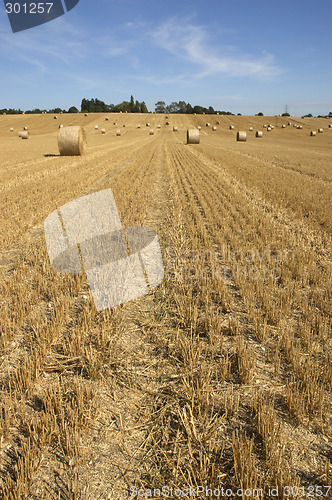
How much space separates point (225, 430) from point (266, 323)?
168 centimetres

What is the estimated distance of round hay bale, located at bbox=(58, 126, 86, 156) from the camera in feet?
69.7

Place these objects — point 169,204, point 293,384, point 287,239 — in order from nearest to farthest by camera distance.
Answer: point 293,384 → point 287,239 → point 169,204

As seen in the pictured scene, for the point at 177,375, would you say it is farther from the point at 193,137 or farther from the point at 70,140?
the point at 193,137

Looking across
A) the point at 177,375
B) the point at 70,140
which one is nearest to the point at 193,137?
the point at 70,140

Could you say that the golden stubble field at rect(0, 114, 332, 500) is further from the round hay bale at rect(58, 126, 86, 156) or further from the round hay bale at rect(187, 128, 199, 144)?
the round hay bale at rect(187, 128, 199, 144)

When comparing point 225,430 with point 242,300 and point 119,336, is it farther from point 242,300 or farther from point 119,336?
point 242,300

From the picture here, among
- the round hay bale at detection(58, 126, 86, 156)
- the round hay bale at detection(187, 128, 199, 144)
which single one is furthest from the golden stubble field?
the round hay bale at detection(187, 128, 199, 144)

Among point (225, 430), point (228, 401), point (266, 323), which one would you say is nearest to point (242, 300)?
point (266, 323)

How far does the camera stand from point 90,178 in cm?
1381

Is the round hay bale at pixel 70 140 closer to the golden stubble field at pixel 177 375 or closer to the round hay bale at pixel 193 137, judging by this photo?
the golden stubble field at pixel 177 375

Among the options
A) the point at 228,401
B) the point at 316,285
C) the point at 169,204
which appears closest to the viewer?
the point at 228,401

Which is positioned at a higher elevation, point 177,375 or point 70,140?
point 70,140

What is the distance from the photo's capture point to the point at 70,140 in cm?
2144

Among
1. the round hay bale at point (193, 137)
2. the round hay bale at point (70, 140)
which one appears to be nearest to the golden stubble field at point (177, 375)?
the round hay bale at point (70, 140)
